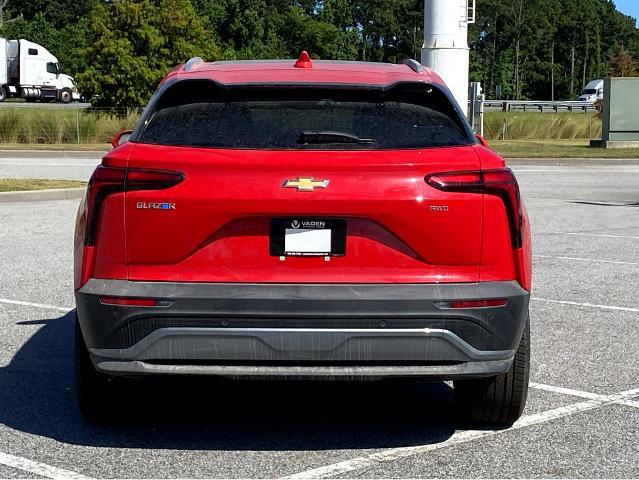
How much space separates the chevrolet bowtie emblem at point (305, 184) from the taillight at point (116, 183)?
44 centimetres

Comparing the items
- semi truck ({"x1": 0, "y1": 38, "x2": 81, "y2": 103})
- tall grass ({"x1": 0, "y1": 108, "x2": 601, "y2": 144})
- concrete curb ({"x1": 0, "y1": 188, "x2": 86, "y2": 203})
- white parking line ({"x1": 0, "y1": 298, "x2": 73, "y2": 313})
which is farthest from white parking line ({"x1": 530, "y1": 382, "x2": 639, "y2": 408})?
semi truck ({"x1": 0, "y1": 38, "x2": 81, "y2": 103})

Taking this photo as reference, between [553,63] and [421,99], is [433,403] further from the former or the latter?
[553,63]

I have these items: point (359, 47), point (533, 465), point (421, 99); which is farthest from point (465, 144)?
point (359, 47)

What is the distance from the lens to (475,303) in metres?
4.88

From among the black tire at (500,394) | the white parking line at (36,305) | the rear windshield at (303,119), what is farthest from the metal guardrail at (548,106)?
the rear windshield at (303,119)

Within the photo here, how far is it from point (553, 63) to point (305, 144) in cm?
13467

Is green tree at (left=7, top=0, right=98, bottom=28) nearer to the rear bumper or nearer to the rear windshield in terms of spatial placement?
the rear windshield

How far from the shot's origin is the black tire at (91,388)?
5387 millimetres

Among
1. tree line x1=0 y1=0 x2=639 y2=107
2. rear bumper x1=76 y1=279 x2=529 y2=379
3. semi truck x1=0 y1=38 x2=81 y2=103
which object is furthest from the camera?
semi truck x1=0 y1=38 x2=81 y2=103

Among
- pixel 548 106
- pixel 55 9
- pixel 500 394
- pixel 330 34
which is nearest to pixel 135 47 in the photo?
pixel 500 394

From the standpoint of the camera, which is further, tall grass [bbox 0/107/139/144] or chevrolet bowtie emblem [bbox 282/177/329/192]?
tall grass [bbox 0/107/139/144]

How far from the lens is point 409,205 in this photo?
486 cm

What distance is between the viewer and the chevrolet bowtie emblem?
15.9 feet

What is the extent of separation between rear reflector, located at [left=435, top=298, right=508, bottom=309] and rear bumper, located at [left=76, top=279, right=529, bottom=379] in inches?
0.7
